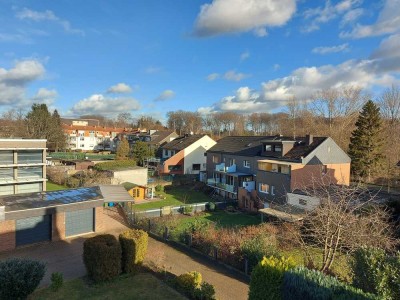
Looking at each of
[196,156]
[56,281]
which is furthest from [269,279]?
[196,156]

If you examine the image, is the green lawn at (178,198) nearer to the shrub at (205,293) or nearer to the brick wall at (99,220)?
the brick wall at (99,220)

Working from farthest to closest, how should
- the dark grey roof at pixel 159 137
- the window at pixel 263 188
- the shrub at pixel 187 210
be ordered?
the dark grey roof at pixel 159 137 < the window at pixel 263 188 < the shrub at pixel 187 210

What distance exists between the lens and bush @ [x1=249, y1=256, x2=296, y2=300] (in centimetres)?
965

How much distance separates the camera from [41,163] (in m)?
31.3

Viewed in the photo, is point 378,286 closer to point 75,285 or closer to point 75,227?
point 75,285

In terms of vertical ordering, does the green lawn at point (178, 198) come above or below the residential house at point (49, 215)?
below

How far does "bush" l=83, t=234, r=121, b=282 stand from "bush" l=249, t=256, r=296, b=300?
632cm

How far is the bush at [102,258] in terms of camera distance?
42.4 feet

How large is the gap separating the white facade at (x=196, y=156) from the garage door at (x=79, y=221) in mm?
31352

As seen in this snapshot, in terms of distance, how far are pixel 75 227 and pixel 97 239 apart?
7.38 m

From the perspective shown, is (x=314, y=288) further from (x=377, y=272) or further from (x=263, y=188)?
(x=263, y=188)

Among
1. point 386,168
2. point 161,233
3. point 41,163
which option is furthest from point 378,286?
point 386,168

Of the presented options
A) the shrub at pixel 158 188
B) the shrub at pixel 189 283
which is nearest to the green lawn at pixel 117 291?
the shrub at pixel 189 283

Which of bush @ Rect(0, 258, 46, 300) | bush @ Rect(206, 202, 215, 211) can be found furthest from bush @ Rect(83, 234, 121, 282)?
bush @ Rect(206, 202, 215, 211)
